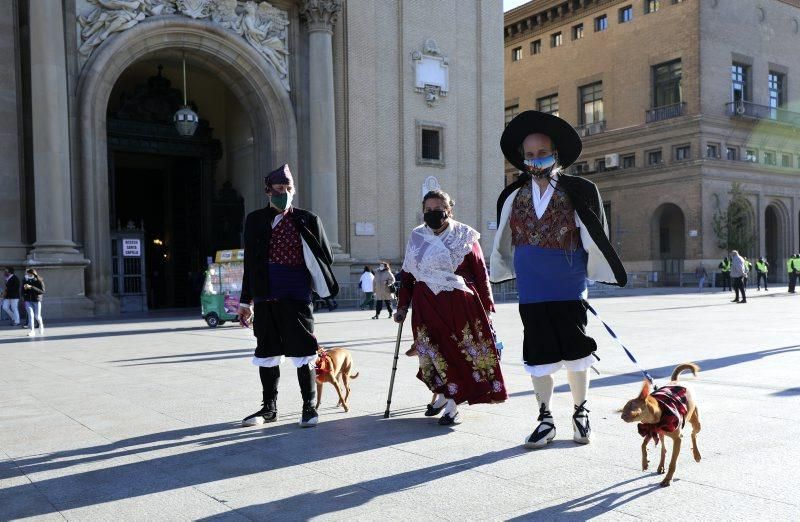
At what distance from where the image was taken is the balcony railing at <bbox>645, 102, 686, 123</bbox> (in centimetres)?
4459

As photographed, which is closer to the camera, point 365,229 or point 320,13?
point 320,13

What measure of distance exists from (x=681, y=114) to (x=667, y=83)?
2766mm

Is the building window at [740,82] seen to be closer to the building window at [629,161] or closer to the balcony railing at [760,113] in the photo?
the balcony railing at [760,113]

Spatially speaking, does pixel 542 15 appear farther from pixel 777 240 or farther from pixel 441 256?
pixel 441 256

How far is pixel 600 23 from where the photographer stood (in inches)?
1967

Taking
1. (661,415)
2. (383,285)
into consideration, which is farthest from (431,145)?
(661,415)

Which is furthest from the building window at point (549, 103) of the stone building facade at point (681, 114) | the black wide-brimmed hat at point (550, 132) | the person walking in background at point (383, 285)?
the black wide-brimmed hat at point (550, 132)

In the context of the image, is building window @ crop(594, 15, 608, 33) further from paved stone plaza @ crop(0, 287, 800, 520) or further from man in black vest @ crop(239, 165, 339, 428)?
man in black vest @ crop(239, 165, 339, 428)

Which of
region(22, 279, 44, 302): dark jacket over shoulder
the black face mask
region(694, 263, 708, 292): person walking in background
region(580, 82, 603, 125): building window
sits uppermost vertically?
region(580, 82, 603, 125): building window

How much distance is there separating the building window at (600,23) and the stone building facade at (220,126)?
20.6 metres

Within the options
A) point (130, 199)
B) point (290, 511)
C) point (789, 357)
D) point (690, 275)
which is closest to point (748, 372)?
point (789, 357)

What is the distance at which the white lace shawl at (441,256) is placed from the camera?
19.7 feet

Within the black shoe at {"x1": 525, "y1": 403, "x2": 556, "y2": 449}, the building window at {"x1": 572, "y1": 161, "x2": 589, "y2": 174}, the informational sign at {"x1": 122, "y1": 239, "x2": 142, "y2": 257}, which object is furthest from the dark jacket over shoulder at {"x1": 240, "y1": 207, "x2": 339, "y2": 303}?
the building window at {"x1": 572, "y1": 161, "x2": 589, "y2": 174}

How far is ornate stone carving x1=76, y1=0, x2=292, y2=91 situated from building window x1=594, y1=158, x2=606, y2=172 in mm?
28383
